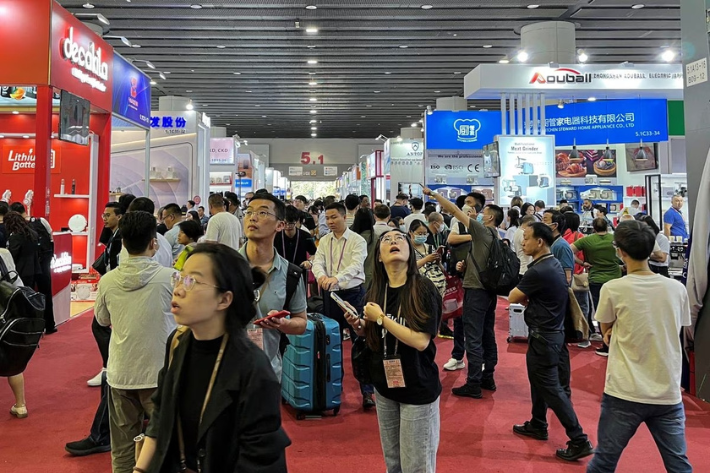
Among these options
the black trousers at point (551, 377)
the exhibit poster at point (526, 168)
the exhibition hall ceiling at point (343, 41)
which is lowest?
the black trousers at point (551, 377)

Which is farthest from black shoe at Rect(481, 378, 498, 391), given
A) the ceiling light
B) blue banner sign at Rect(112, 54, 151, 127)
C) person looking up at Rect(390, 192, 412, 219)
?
the ceiling light

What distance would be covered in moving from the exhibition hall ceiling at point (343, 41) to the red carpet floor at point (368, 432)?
8.25 m

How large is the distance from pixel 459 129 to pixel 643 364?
447 inches

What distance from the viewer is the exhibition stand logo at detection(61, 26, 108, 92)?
639cm

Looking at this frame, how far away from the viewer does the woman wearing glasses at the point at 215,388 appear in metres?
1.23

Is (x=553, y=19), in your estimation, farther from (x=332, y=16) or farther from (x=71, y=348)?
(x=71, y=348)

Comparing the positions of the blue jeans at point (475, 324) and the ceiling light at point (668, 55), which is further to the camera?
the ceiling light at point (668, 55)

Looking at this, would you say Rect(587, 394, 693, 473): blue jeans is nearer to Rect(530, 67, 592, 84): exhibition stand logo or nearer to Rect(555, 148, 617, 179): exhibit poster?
Rect(530, 67, 592, 84): exhibition stand logo

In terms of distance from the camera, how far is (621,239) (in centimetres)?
235

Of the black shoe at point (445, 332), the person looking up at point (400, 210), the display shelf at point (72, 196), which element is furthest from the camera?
the person looking up at point (400, 210)

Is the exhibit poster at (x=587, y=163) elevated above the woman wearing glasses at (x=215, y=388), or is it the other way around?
the exhibit poster at (x=587, y=163)

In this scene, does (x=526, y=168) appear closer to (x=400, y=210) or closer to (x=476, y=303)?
(x=400, y=210)

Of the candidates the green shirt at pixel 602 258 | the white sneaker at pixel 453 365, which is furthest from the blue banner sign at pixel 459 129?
the white sneaker at pixel 453 365

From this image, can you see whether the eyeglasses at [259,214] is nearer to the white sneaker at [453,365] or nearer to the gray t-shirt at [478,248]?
the gray t-shirt at [478,248]
